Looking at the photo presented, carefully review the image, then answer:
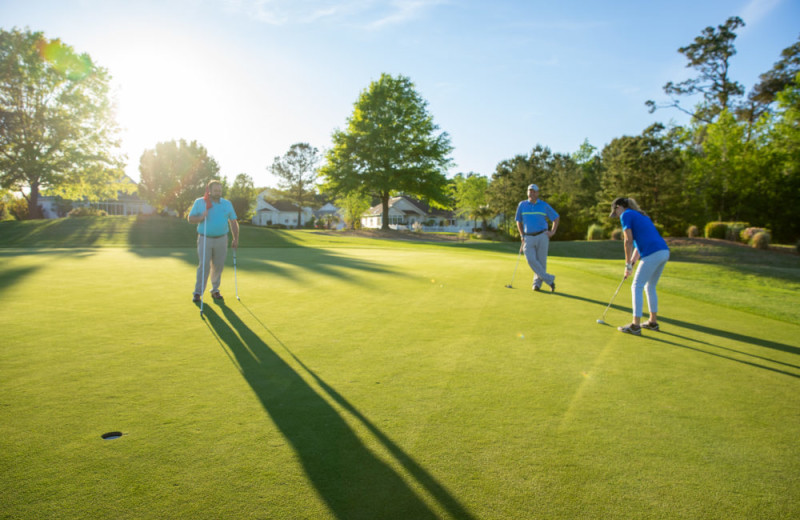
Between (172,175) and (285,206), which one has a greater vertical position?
(172,175)

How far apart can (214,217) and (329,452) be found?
671 cm

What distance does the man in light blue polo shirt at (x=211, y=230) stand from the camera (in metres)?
8.17

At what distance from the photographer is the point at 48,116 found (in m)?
38.7

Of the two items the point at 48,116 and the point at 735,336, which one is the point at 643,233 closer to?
the point at 735,336

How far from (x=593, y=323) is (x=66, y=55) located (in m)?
51.6

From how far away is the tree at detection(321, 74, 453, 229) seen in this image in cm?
4716

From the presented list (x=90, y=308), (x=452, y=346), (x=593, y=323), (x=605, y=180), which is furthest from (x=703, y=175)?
(x=90, y=308)

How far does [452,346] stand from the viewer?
5.66m

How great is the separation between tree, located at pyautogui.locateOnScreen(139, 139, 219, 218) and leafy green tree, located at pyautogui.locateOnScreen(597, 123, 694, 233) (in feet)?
196

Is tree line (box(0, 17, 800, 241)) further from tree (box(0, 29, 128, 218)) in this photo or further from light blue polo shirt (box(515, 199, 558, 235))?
light blue polo shirt (box(515, 199, 558, 235))

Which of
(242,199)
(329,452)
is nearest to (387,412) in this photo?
(329,452)

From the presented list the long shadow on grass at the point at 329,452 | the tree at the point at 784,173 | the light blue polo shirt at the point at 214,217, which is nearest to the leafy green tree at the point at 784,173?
the tree at the point at 784,173

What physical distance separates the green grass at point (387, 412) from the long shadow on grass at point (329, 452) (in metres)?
0.01

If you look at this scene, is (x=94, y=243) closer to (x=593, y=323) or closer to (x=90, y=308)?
(x=90, y=308)
